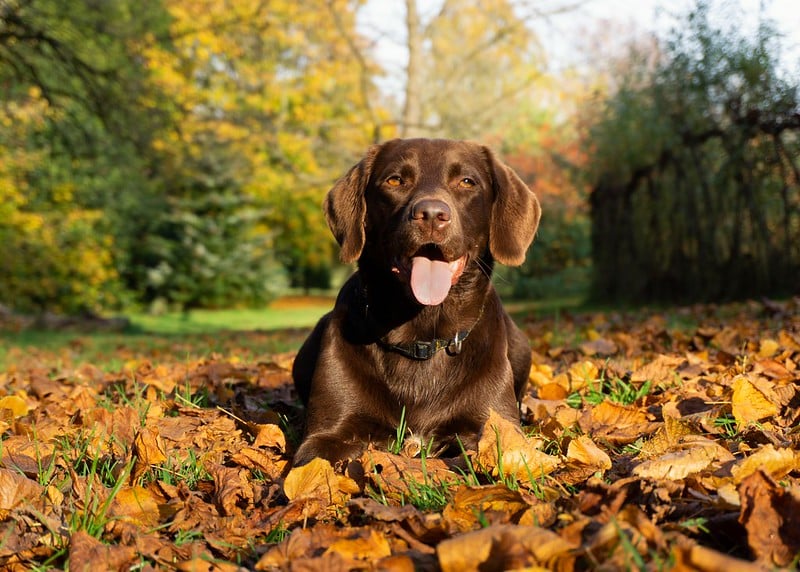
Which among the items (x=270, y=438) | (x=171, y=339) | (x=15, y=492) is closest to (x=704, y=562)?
(x=15, y=492)

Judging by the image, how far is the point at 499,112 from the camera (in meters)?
20.6

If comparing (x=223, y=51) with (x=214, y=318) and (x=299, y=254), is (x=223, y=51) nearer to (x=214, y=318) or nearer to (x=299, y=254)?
(x=214, y=318)

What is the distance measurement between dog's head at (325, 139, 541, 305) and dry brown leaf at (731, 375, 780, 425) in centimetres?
110

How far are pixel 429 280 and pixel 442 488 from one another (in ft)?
3.55

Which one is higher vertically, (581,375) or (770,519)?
(770,519)

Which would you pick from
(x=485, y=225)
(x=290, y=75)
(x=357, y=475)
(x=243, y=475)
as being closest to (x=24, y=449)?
(x=243, y=475)

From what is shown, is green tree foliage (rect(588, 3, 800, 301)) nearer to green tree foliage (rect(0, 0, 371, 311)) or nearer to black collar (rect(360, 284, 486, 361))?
green tree foliage (rect(0, 0, 371, 311))

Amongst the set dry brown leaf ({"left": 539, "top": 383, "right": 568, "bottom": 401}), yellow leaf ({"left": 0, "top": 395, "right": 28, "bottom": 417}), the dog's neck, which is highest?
the dog's neck

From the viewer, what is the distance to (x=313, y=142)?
1983cm

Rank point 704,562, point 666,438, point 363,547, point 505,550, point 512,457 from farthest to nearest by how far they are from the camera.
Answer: point 666,438 < point 512,457 < point 363,547 < point 505,550 < point 704,562

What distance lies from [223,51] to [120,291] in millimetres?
7914

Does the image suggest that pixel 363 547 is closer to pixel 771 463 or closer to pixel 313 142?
pixel 771 463

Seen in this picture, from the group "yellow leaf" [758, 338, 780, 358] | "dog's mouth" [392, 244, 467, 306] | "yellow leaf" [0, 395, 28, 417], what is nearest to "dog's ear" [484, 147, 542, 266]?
"dog's mouth" [392, 244, 467, 306]

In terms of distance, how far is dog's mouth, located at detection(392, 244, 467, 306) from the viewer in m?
2.94
